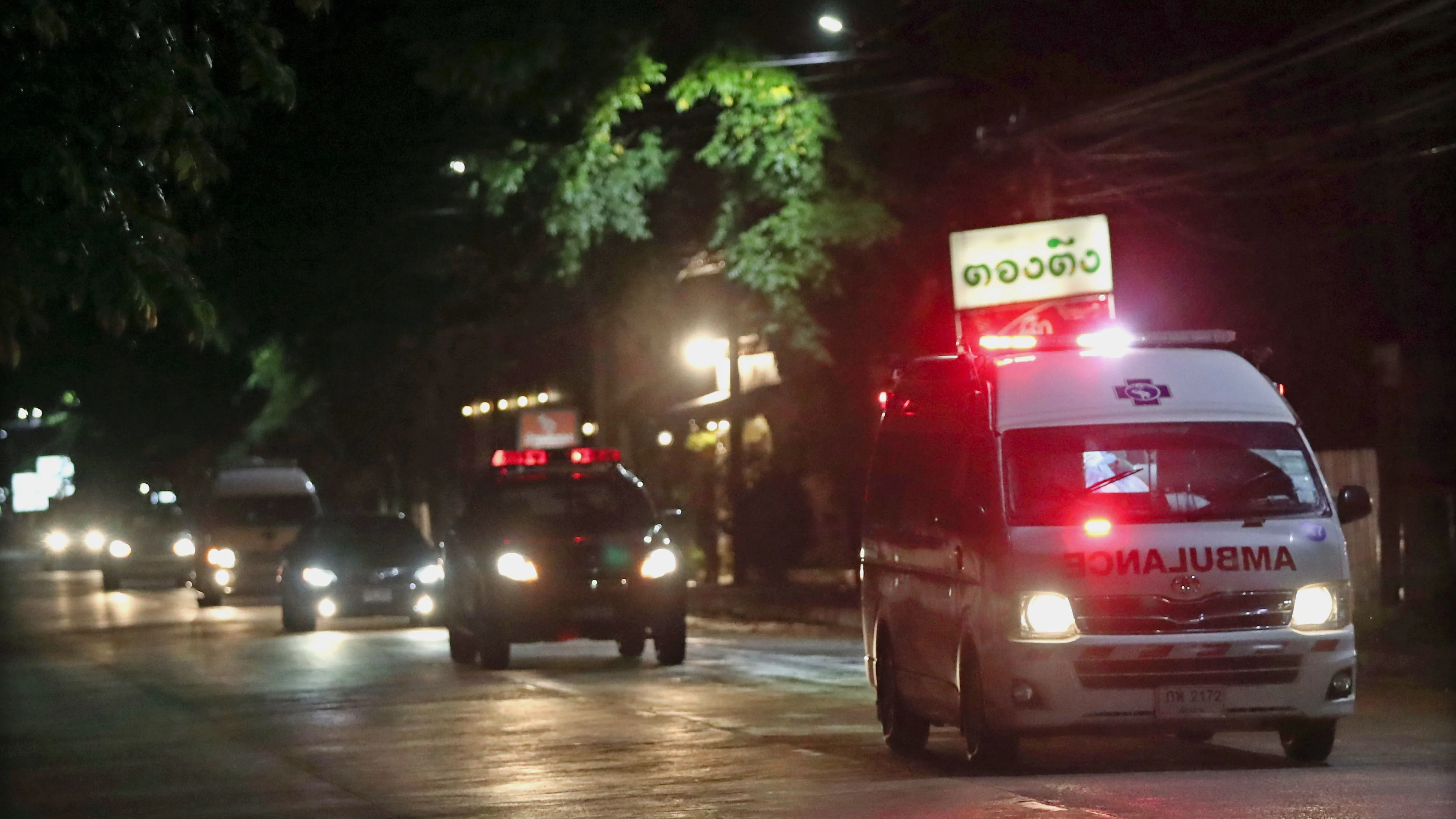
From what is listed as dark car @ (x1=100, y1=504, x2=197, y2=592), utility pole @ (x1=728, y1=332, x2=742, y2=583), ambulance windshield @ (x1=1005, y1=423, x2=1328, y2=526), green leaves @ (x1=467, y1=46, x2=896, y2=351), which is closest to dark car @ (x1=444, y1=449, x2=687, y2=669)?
green leaves @ (x1=467, y1=46, x2=896, y2=351)

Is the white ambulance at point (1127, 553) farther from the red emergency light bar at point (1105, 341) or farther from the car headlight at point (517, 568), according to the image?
the car headlight at point (517, 568)

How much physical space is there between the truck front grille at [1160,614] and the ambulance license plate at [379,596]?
1731cm

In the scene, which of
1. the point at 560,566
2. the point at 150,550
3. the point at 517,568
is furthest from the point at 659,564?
the point at 150,550

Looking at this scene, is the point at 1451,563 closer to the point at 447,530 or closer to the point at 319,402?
the point at 447,530

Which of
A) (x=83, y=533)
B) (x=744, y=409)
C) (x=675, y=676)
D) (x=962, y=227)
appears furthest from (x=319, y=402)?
(x=675, y=676)

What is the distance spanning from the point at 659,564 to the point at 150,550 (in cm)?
2566

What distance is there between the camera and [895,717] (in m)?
12.8

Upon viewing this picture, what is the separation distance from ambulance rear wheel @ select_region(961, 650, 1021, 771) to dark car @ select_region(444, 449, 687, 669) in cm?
831

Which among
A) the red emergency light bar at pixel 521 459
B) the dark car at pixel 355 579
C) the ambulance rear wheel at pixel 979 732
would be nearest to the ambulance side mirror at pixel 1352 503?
the ambulance rear wheel at pixel 979 732

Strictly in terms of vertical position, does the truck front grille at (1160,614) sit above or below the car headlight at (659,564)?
below

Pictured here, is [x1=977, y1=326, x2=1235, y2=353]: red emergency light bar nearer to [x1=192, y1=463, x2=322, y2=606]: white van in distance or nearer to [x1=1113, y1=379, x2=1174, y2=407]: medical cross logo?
[x1=1113, y1=379, x2=1174, y2=407]: medical cross logo

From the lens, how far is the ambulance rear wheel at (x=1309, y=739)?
1133 cm

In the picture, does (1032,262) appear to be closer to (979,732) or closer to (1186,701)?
(979,732)

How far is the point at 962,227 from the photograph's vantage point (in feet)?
98.4
